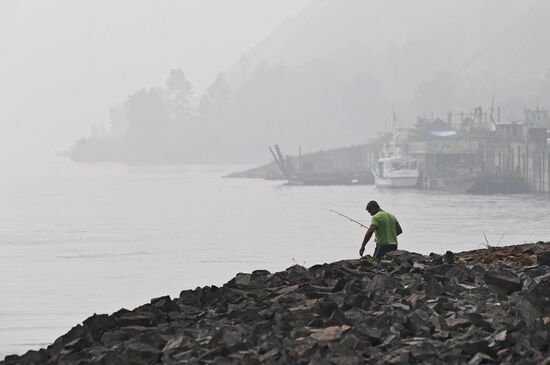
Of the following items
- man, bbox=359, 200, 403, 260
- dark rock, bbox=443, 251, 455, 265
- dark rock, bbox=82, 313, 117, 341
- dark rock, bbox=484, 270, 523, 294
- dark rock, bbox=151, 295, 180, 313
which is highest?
man, bbox=359, 200, 403, 260

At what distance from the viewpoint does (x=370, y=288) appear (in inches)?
688

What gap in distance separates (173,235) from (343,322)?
6320 centimetres

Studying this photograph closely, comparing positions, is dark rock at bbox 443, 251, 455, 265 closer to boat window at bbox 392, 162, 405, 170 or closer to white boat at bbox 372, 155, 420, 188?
white boat at bbox 372, 155, 420, 188

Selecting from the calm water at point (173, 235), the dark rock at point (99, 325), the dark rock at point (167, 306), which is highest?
the dark rock at point (167, 306)

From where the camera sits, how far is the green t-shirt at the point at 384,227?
20719mm

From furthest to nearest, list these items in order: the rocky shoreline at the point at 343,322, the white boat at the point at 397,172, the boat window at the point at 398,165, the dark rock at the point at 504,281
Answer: the boat window at the point at 398,165
the white boat at the point at 397,172
the dark rock at the point at 504,281
the rocky shoreline at the point at 343,322

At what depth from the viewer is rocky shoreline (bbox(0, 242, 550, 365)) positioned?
1391cm

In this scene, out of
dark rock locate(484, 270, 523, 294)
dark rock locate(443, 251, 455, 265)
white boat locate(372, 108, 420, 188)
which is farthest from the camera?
white boat locate(372, 108, 420, 188)

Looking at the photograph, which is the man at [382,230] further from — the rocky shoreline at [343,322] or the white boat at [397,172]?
the white boat at [397,172]

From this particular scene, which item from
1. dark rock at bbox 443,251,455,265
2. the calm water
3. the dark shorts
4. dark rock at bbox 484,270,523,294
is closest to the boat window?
the calm water

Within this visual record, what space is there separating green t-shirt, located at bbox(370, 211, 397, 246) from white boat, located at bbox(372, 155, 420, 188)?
138m

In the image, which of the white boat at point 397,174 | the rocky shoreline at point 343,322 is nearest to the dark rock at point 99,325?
the rocky shoreline at point 343,322

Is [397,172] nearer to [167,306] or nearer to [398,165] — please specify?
[398,165]

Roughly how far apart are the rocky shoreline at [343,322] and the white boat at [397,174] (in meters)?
140
